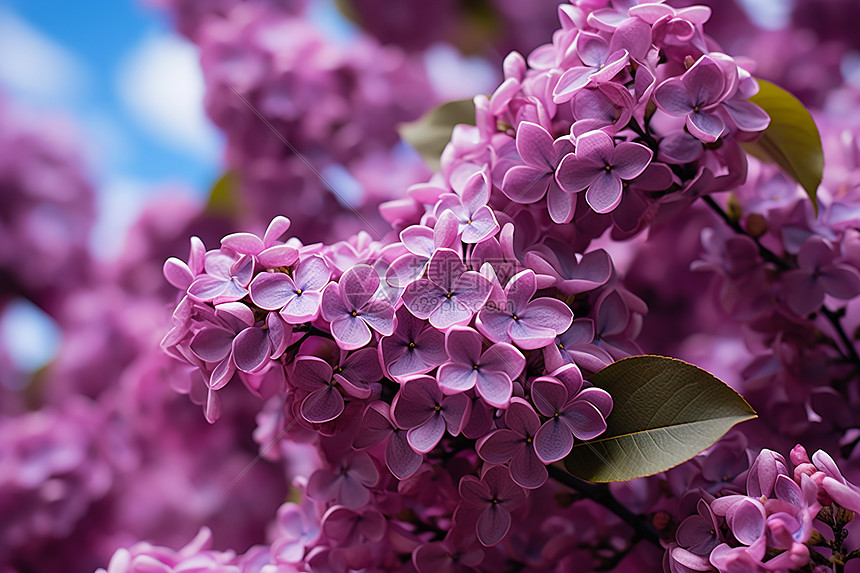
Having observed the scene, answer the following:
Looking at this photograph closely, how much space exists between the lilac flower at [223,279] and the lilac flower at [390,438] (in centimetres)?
8

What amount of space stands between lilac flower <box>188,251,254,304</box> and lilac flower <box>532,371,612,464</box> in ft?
0.46

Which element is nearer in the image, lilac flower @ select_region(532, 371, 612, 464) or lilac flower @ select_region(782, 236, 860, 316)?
lilac flower @ select_region(532, 371, 612, 464)

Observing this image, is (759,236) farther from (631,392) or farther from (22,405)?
(22,405)

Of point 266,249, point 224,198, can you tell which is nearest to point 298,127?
point 224,198

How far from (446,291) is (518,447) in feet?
0.25

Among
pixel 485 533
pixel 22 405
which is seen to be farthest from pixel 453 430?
pixel 22 405

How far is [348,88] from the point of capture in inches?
33.4

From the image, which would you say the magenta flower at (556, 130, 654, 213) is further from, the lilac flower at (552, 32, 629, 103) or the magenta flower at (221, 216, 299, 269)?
the magenta flower at (221, 216, 299, 269)

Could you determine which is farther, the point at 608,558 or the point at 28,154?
the point at 28,154

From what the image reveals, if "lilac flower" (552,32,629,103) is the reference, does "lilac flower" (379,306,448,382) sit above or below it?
below

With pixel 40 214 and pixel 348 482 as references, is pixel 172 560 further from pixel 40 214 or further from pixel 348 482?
pixel 40 214

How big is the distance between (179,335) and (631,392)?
208 mm

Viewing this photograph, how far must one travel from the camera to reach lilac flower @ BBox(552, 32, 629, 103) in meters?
0.36

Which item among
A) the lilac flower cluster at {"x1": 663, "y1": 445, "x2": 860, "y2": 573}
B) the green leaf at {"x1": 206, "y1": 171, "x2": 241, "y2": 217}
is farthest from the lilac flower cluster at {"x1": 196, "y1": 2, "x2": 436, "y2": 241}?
the lilac flower cluster at {"x1": 663, "y1": 445, "x2": 860, "y2": 573}
